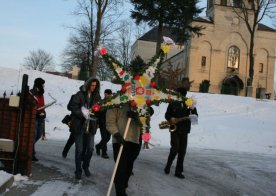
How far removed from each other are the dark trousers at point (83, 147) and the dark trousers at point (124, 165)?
147 centimetres

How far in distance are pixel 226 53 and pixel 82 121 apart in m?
48.1

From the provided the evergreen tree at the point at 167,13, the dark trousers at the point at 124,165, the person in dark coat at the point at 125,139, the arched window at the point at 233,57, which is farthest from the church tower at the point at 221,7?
the dark trousers at the point at 124,165

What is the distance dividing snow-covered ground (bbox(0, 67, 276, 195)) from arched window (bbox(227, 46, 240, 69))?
25466 millimetres

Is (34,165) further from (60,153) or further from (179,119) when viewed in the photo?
(179,119)

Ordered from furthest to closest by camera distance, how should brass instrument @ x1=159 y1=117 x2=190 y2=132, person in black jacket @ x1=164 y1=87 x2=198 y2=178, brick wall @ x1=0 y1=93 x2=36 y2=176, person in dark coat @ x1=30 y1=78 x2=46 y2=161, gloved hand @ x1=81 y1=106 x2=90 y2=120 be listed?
person in dark coat @ x1=30 y1=78 x2=46 y2=161 → person in black jacket @ x1=164 y1=87 x2=198 y2=178 → brass instrument @ x1=159 y1=117 x2=190 y2=132 → brick wall @ x1=0 y1=93 x2=36 y2=176 → gloved hand @ x1=81 y1=106 x2=90 y2=120

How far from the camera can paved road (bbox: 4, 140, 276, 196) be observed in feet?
25.3

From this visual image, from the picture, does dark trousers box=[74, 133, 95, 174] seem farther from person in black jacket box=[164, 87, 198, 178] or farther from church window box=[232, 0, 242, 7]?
church window box=[232, 0, 242, 7]

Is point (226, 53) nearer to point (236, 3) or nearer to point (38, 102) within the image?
point (236, 3)

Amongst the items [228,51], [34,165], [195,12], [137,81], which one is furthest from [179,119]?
[228,51]

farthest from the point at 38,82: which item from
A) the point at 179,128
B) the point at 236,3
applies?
the point at 236,3

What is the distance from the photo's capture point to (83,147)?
898 centimetres

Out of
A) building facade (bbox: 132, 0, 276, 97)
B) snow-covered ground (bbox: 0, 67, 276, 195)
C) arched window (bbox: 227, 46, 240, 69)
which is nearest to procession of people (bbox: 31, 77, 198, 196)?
snow-covered ground (bbox: 0, 67, 276, 195)

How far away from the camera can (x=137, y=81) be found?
7375mm

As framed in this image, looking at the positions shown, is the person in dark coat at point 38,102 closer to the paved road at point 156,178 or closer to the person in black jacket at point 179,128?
the paved road at point 156,178
